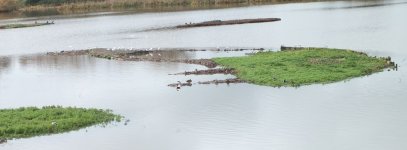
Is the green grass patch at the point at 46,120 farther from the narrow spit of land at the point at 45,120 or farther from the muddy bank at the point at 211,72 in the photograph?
the muddy bank at the point at 211,72

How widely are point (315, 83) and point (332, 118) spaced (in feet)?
24.7

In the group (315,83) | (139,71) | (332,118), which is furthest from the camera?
(139,71)

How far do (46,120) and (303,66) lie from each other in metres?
16.2

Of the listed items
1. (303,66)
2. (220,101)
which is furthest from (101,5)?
(220,101)

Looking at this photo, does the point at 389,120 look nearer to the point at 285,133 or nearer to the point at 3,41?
the point at 285,133

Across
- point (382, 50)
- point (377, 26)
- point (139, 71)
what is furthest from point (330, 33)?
point (139, 71)

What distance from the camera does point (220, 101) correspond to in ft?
91.4

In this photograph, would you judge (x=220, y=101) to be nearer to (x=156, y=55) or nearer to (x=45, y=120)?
(x=45, y=120)

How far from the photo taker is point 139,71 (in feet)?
128

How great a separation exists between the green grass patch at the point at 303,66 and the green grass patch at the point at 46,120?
9.93m

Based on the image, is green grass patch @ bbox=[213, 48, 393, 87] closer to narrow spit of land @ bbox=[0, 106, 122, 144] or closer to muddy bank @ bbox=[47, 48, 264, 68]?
muddy bank @ bbox=[47, 48, 264, 68]

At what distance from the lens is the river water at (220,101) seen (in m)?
21.4

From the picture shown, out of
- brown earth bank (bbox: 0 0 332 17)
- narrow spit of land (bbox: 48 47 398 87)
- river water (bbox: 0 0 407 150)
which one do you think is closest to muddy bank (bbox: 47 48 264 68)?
narrow spit of land (bbox: 48 47 398 87)

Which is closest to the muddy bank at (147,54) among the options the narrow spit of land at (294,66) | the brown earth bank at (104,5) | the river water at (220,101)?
the narrow spit of land at (294,66)
